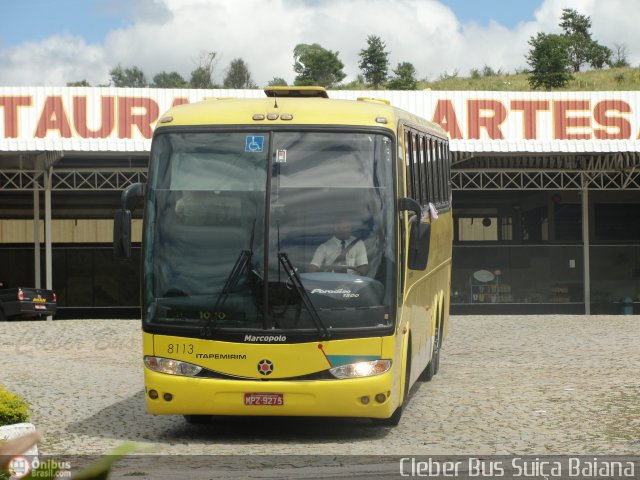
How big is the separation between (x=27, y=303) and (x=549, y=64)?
6731 cm

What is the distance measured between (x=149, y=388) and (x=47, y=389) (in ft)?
17.7

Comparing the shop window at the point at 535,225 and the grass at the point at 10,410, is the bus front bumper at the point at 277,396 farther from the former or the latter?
the shop window at the point at 535,225

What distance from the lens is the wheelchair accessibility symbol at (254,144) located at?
10750 mm

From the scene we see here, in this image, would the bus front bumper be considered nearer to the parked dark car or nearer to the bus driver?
the bus driver

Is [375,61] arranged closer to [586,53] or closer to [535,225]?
[586,53]

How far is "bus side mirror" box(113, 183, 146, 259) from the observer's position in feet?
34.4

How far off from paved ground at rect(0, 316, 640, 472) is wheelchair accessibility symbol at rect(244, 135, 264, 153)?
2.69m

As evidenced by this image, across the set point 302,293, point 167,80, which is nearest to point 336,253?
point 302,293

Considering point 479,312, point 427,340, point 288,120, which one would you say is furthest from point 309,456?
point 479,312

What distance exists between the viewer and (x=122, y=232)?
10523mm

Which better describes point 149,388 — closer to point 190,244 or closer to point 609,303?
point 190,244

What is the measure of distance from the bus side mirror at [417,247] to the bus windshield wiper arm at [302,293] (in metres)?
1.35

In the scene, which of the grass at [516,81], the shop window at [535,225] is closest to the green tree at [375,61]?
the grass at [516,81]

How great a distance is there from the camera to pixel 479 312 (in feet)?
110
